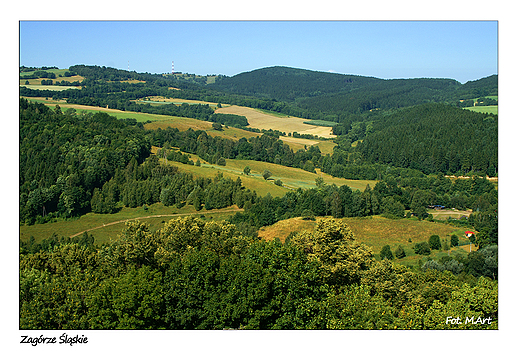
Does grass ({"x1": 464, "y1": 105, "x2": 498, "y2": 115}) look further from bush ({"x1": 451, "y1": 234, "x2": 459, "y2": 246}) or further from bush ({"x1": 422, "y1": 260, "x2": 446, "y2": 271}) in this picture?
bush ({"x1": 422, "y1": 260, "x2": 446, "y2": 271})

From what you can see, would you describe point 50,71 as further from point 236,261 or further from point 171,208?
point 236,261

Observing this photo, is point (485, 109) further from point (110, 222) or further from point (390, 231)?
point (110, 222)

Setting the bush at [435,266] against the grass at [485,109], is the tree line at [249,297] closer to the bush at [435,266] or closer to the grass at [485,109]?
the bush at [435,266]

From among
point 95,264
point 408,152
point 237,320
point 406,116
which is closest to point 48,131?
point 95,264

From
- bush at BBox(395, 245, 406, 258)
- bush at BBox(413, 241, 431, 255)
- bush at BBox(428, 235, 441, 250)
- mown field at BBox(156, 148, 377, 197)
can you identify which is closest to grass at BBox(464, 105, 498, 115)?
mown field at BBox(156, 148, 377, 197)

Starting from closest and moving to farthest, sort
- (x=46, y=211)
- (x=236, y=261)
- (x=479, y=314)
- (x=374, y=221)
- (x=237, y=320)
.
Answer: (x=479, y=314), (x=237, y=320), (x=236, y=261), (x=46, y=211), (x=374, y=221)

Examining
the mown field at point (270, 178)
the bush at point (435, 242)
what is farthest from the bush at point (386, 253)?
the mown field at point (270, 178)

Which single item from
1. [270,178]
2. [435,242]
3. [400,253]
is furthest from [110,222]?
[435,242]
